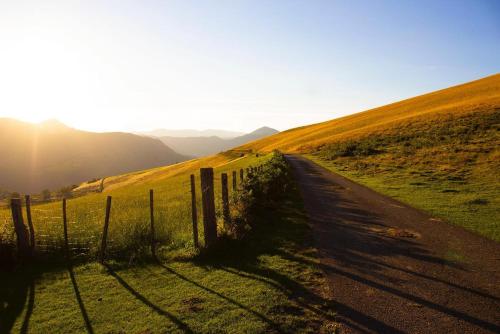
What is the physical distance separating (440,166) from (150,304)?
29.0m

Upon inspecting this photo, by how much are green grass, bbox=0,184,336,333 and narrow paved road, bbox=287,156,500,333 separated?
0.73m

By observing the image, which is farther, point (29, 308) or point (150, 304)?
point (29, 308)

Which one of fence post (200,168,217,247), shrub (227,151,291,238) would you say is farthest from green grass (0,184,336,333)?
shrub (227,151,291,238)

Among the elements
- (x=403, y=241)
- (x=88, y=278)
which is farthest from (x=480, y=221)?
(x=88, y=278)

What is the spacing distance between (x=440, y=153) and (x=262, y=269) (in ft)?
103

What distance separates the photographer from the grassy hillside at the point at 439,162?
17.5 metres

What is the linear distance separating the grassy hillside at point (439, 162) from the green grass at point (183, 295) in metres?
8.72

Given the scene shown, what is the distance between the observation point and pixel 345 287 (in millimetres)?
8312

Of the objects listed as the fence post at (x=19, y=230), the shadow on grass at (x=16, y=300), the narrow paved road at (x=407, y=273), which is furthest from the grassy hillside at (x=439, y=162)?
the fence post at (x=19, y=230)

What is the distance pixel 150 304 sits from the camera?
7.87 meters

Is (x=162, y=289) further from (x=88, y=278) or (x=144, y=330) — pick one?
(x=88, y=278)

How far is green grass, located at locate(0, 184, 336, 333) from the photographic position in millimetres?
6996

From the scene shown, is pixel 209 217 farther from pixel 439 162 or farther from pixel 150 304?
pixel 439 162

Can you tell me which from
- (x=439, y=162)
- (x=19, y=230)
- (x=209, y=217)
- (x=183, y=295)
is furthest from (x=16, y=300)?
(x=439, y=162)
